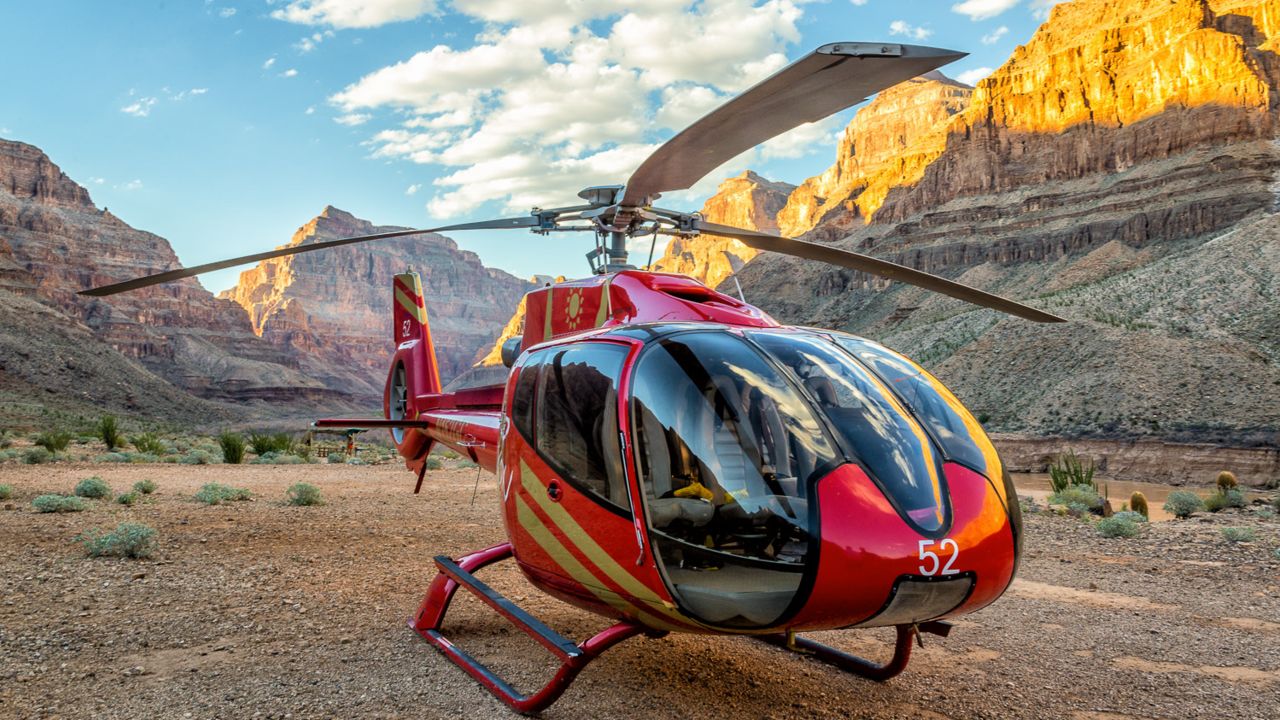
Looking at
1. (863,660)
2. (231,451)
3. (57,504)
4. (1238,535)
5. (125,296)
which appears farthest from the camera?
(125,296)

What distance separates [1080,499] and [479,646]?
13.8m

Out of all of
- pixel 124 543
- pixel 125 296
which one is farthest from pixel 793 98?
pixel 125 296

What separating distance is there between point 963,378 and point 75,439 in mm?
47727

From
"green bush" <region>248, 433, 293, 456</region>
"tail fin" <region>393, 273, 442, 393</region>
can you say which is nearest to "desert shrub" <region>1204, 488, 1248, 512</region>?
"tail fin" <region>393, 273, 442, 393</region>

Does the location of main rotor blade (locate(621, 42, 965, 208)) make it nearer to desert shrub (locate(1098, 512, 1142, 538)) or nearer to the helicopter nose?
the helicopter nose

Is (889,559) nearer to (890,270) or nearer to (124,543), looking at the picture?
(890,270)

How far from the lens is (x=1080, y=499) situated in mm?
15539

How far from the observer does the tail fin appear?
10.1 m

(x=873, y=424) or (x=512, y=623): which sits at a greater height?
(x=873, y=424)

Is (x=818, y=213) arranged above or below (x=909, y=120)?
below

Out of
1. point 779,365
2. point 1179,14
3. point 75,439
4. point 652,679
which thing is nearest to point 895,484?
point 779,365

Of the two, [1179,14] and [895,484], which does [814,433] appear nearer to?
[895,484]

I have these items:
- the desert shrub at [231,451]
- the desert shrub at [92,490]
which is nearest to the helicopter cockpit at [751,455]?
the desert shrub at [92,490]

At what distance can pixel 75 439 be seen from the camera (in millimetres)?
34219
